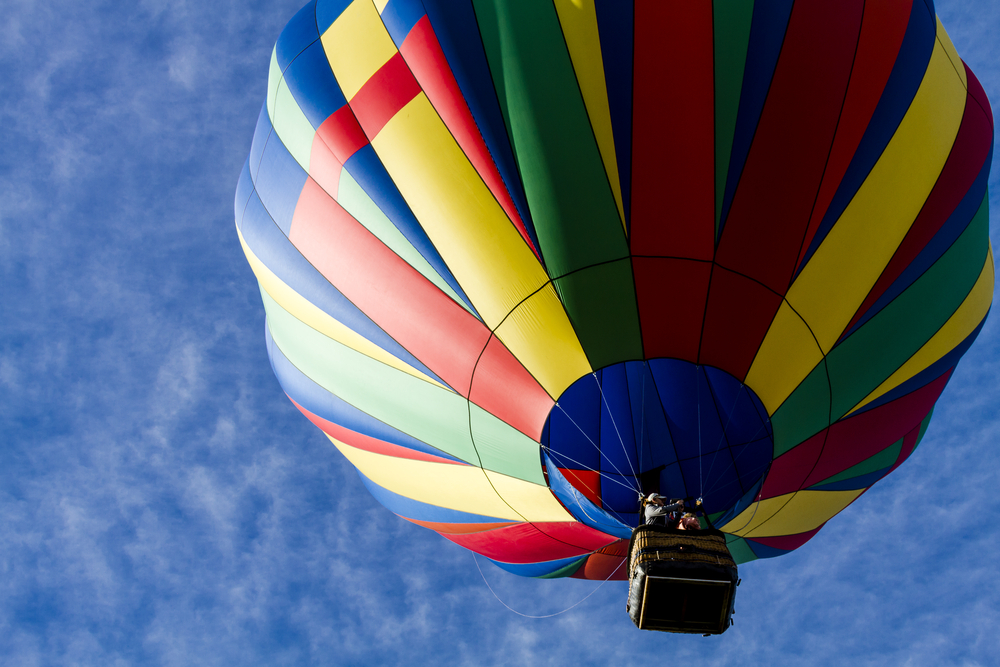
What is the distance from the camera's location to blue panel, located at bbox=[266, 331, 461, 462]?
248 inches

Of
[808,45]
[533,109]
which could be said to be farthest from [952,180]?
[533,109]

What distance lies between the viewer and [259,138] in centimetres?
682

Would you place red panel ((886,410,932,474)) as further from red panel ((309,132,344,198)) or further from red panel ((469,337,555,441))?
red panel ((309,132,344,198))

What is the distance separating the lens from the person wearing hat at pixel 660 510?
15.7 feet

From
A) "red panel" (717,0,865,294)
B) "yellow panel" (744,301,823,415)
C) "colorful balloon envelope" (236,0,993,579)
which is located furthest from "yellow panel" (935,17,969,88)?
"yellow panel" (744,301,823,415)

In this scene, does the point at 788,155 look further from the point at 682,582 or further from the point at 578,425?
the point at 682,582

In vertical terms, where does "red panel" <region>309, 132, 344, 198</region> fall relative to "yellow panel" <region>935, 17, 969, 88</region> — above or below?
below

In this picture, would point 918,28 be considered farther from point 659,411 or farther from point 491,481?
point 491,481

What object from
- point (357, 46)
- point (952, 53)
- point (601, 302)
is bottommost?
point (601, 302)

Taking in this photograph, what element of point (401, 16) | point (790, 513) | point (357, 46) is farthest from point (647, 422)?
point (357, 46)

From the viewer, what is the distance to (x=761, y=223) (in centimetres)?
510

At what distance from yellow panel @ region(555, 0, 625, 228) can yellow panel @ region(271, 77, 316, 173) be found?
6.79ft

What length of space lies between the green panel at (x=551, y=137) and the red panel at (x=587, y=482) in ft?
3.94

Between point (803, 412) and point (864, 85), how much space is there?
2.19 meters
